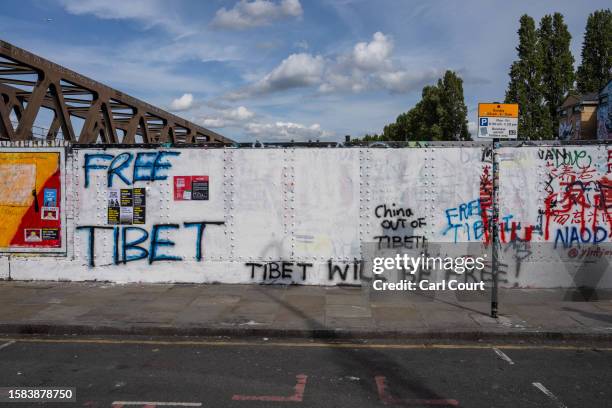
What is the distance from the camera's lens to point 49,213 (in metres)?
10.6

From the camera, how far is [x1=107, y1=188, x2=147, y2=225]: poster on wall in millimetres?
10469

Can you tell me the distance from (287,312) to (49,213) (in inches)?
221

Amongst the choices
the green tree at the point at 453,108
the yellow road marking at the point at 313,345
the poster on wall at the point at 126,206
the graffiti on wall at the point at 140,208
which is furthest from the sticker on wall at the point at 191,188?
the green tree at the point at 453,108

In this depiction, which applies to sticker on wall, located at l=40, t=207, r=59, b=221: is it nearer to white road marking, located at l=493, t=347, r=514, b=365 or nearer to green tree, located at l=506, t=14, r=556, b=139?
white road marking, located at l=493, t=347, r=514, b=365

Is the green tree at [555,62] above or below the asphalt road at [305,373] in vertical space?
above

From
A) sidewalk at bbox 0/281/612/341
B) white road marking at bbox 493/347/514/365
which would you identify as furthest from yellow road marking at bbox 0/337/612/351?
sidewalk at bbox 0/281/612/341

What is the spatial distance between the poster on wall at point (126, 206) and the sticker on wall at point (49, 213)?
108 cm

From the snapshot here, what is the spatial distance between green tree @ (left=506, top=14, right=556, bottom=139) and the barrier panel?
40.5 meters

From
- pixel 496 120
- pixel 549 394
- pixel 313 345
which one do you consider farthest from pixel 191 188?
pixel 549 394

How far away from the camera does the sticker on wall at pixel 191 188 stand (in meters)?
10.4

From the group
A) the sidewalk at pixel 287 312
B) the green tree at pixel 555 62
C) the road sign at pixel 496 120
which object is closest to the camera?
the sidewalk at pixel 287 312

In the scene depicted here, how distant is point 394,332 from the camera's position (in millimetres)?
7410

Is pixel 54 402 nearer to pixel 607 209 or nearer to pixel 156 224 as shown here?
pixel 156 224

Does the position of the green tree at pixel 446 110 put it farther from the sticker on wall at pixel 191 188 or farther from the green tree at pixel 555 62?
the sticker on wall at pixel 191 188
